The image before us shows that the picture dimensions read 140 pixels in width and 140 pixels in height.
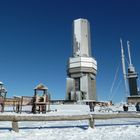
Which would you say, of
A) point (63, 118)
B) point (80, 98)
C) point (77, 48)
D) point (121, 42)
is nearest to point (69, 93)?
point (80, 98)

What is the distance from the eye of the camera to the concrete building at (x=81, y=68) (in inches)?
4870

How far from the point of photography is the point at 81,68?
416 feet

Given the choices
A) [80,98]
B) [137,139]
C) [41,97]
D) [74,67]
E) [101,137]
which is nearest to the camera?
A: [137,139]

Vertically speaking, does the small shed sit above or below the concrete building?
below

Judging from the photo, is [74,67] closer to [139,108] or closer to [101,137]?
[139,108]

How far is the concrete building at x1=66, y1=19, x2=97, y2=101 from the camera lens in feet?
406

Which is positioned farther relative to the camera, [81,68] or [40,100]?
[81,68]

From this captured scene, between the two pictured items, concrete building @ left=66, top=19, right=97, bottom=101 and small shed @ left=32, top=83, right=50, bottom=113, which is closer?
small shed @ left=32, top=83, right=50, bottom=113

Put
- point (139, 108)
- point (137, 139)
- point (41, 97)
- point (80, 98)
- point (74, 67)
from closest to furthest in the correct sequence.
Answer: point (137, 139) < point (41, 97) < point (139, 108) < point (80, 98) < point (74, 67)

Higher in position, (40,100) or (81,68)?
(81,68)

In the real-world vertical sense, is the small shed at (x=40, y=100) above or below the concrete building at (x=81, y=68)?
below

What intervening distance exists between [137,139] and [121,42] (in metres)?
127

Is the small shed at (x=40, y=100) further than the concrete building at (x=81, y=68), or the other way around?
the concrete building at (x=81, y=68)

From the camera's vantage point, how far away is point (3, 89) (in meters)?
39.4
